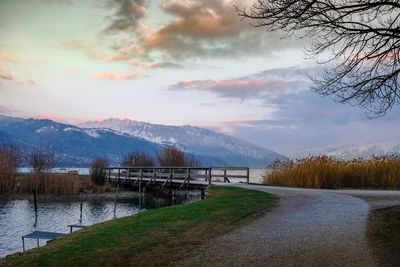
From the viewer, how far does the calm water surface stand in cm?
2132

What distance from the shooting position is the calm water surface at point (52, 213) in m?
21.3

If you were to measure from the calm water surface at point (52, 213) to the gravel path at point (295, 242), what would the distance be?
1055 centimetres

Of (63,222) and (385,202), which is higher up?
(385,202)

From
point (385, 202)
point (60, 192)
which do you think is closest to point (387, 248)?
point (385, 202)

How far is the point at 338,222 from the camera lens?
12.3 meters

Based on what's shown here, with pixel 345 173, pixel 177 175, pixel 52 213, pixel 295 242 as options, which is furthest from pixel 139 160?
pixel 295 242

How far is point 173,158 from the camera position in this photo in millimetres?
49000

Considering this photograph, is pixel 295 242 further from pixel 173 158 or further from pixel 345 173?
pixel 173 158

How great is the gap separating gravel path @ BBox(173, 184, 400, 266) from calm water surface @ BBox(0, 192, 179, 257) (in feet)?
34.6

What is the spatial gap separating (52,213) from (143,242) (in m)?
22.0

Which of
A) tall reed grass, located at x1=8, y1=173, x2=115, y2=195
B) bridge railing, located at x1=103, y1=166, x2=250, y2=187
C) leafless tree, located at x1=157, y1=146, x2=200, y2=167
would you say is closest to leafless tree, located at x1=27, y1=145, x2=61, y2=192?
tall reed grass, located at x1=8, y1=173, x2=115, y2=195

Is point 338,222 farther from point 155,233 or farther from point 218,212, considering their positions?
point 155,233

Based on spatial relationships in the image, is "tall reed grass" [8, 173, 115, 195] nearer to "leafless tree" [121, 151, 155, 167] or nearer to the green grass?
"leafless tree" [121, 151, 155, 167]

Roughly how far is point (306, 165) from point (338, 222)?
17402mm
